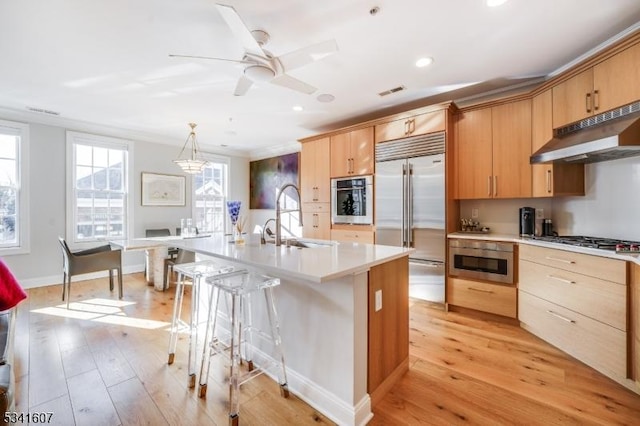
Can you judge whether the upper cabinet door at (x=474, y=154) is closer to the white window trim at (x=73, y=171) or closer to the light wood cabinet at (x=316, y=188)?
the light wood cabinet at (x=316, y=188)

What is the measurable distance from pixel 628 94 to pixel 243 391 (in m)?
3.47

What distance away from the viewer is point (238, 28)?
1.65 m

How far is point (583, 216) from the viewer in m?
2.74

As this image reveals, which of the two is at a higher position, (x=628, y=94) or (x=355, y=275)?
(x=628, y=94)

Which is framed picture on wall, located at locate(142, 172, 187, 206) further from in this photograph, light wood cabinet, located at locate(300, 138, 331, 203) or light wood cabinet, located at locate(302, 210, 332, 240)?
light wood cabinet, located at locate(302, 210, 332, 240)

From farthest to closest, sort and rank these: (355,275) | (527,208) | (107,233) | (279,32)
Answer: (107,233) → (527,208) → (279,32) → (355,275)

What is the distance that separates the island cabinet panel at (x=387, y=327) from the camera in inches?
66.1

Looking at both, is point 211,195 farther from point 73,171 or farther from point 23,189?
point 23,189

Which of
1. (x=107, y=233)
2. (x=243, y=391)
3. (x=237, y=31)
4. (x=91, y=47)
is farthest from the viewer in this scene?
(x=107, y=233)

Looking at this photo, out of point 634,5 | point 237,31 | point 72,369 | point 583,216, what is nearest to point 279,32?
point 237,31

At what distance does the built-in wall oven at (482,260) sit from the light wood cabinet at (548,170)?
0.67 meters

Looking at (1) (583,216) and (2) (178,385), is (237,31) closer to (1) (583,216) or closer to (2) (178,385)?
(2) (178,385)

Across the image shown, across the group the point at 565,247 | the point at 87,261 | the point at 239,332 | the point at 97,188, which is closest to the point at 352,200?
the point at 565,247

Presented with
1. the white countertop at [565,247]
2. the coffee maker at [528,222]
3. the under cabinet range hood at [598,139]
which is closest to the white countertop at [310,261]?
the white countertop at [565,247]
